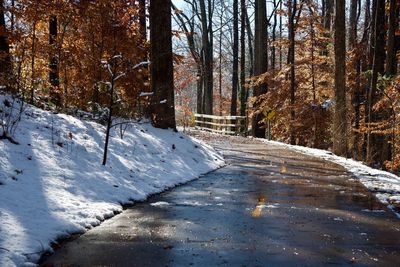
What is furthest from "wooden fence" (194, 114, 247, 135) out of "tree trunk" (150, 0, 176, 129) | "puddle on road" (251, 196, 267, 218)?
"puddle on road" (251, 196, 267, 218)

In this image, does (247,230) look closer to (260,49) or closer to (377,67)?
(377,67)

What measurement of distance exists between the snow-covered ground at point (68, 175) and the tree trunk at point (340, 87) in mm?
6096

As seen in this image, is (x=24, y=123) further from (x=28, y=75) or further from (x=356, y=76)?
(x=356, y=76)

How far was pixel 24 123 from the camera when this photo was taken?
30.1 ft

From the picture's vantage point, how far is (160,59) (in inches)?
572

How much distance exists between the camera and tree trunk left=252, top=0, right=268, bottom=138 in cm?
2612

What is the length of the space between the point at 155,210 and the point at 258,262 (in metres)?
2.66

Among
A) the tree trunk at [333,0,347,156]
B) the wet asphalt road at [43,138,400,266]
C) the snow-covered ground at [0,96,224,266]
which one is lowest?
the wet asphalt road at [43,138,400,266]

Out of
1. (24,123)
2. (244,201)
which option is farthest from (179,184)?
(24,123)

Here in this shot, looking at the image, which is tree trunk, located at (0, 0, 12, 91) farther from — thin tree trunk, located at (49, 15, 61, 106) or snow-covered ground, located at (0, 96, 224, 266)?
thin tree trunk, located at (49, 15, 61, 106)

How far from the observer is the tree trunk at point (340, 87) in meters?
16.9

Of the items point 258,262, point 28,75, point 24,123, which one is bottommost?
point 258,262

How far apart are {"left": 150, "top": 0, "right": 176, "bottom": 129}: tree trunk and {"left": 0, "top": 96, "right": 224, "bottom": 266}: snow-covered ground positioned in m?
1.80

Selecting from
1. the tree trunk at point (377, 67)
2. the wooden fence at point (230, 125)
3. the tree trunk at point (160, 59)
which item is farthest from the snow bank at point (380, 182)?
the wooden fence at point (230, 125)
